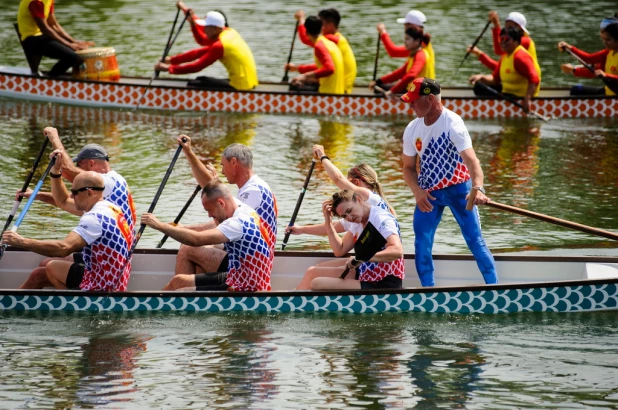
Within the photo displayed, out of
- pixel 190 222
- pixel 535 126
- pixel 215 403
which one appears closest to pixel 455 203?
pixel 215 403

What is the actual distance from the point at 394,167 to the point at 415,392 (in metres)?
7.58

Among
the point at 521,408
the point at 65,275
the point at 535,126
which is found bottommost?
the point at 521,408

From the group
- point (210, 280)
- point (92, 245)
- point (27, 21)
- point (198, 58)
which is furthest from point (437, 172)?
point (27, 21)

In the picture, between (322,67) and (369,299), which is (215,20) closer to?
(322,67)

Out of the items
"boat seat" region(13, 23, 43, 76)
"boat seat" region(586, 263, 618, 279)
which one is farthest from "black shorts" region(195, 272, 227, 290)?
"boat seat" region(13, 23, 43, 76)

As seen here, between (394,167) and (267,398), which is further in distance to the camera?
(394,167)

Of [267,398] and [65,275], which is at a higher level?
[65,275]

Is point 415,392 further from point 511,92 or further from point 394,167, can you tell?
point 511,92

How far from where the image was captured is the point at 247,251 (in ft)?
33.5

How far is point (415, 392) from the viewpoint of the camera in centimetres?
908

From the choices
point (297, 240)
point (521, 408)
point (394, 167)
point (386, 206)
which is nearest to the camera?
point (521, 408)

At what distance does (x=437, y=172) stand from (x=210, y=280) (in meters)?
2.20

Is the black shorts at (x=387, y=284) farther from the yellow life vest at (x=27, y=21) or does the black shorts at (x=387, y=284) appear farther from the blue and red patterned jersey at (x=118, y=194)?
the yellow life vest at (x=27, y=21)

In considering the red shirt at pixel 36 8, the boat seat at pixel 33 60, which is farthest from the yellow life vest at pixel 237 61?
the boat seat at pixel 33 60
